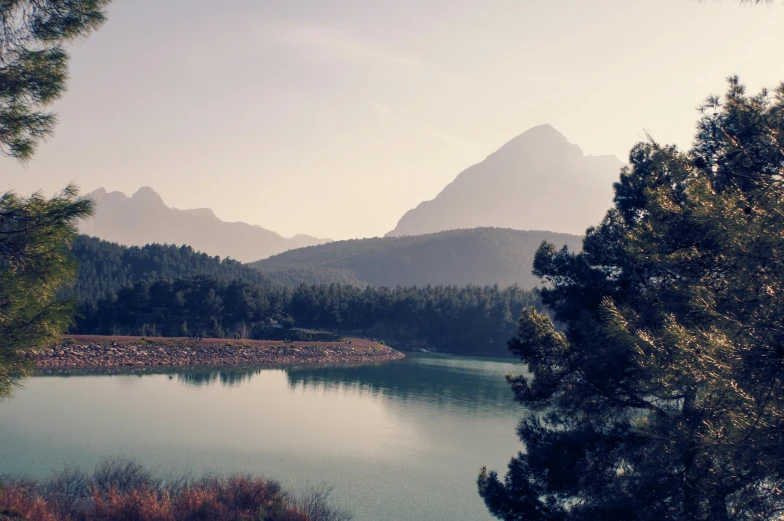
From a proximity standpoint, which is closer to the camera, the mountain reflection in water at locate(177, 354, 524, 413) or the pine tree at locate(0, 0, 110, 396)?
the pine tree at locate(0, 0, 110, 396)

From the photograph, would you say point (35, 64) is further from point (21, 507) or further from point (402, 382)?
point (402, 382)

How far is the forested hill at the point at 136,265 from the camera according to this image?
9475 cm

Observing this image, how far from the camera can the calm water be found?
19406 millimetres

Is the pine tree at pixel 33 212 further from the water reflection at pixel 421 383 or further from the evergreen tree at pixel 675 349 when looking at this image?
the water reflection at pixel 421 383

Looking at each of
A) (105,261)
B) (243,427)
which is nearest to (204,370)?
(243,427)

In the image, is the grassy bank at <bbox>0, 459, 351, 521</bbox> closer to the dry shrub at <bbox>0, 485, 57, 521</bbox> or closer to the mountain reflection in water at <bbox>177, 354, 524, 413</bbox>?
the dry shrub at <bbox>0, 485, 57, 521</bbox>

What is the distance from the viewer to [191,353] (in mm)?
55875

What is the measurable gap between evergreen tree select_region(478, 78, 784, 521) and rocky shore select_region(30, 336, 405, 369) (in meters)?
35.3

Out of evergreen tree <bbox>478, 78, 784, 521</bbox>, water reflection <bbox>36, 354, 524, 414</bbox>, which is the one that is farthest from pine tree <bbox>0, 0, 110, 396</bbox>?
water reflection <bbox>36, 354, 524, 414</bbox>

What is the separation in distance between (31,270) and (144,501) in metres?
6.56

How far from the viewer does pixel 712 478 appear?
19.5 ft

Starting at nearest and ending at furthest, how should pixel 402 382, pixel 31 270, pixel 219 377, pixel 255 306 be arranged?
pixel 31 270 → pixel 219 377 → pixel 402 382 → pixel 255 306

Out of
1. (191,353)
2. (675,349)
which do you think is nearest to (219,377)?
(191,353)

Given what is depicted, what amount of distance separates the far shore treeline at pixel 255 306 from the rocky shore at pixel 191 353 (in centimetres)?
852
